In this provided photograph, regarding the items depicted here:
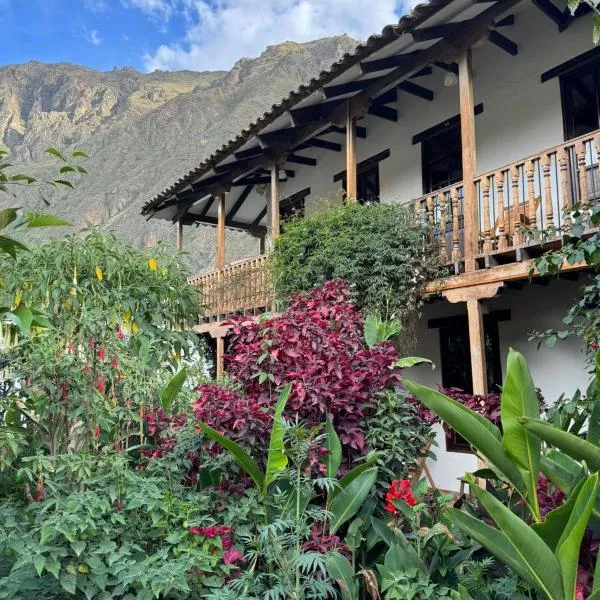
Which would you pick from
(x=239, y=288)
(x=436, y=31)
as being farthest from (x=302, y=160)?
(x=436, y=31)

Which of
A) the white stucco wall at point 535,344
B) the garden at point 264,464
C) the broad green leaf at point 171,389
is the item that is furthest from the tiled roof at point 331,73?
the broad green leaf at point 171,389

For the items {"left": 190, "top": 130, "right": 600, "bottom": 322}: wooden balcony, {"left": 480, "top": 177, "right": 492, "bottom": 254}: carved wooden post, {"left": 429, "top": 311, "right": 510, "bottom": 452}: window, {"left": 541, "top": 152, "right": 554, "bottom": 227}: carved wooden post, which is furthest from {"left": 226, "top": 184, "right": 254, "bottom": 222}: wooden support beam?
{"left": 541, "top": 152, "right": 554, "bottom": 227}: carved wooden post

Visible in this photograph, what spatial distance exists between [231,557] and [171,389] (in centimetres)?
166

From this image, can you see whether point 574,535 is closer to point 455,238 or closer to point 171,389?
point 171,389

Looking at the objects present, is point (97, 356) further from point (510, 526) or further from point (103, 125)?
point (103, 125)

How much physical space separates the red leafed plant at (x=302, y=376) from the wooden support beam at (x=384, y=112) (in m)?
7.09

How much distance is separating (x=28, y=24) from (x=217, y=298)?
Result: 232 ft

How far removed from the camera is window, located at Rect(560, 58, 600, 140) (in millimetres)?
7777

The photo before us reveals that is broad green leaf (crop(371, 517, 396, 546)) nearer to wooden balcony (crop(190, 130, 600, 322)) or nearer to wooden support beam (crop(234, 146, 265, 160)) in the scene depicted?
wooden balcony (crop(190, 130, 600, 322))

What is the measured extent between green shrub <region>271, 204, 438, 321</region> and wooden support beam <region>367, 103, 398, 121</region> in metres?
3.16

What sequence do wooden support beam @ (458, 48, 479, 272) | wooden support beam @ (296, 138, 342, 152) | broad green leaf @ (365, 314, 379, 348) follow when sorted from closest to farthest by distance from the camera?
broad green leaf @ (365, 314, 379, 348)
wooden support beam @ (458, 48, 479, 272)
wooden support beam @ (296, 138, 342, 152)

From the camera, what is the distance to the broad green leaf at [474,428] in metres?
3.09

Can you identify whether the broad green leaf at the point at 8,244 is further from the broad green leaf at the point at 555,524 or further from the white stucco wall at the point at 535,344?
the white stucco wall at the point at 535,344

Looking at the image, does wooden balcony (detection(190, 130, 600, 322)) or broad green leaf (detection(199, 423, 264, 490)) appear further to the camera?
wooden balcony (detection(190, 130, 600, 322))
